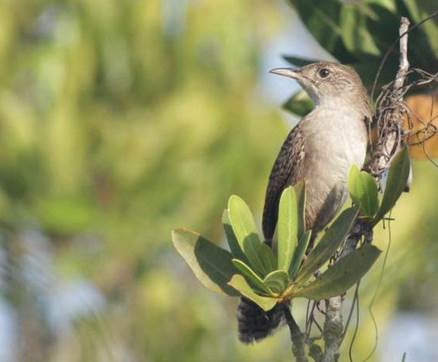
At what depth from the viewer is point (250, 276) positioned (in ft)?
10.1

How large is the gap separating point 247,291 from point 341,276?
24cm

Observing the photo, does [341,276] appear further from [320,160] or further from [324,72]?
[324,72]

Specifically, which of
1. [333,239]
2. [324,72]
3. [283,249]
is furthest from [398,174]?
[324,72]

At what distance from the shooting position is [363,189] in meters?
3.13

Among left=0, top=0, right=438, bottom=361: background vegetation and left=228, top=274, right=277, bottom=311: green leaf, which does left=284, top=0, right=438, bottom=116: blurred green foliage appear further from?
left=0, top=0, right=438, bottom=361: background vegetation

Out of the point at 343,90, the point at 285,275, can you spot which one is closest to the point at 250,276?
the point at 285,275

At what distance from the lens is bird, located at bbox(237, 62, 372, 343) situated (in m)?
4.65

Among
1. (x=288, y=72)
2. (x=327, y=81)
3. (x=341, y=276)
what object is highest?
(x=288, y=72)

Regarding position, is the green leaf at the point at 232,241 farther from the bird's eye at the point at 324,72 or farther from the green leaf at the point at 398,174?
the bird's eye at the point at 324,72

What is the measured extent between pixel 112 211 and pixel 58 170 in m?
0.48

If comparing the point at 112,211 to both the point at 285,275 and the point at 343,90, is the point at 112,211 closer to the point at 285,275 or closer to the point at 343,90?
the point at 343,90

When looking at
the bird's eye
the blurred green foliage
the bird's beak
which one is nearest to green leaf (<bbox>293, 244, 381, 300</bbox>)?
the blurred green foliage

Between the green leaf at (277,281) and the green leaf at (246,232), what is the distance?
0.20 feet

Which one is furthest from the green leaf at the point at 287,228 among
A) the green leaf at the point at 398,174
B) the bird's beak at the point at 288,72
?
the bird's beak at the point at 288,72
